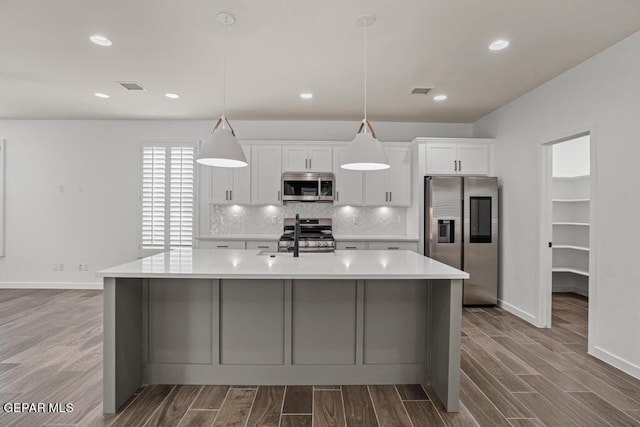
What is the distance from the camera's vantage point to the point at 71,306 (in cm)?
449

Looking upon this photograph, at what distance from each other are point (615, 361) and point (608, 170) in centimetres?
163

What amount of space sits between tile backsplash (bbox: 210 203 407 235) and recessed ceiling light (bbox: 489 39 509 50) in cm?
291

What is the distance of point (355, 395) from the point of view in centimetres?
240

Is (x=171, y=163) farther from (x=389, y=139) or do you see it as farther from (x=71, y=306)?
(x=389, y=139)

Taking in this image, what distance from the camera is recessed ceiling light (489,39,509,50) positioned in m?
2.87

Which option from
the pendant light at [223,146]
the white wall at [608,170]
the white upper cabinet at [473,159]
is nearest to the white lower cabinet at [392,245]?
the white upper cabinet at [473,159]

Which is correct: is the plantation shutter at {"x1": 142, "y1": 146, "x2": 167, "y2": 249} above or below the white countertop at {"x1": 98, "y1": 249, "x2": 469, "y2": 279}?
above

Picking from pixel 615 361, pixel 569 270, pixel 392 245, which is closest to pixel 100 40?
pixel 392 245

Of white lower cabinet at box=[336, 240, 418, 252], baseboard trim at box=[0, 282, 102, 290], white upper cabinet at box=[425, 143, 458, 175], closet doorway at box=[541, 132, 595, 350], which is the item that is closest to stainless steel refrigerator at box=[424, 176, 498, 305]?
white upper cabinet at box=[425, 143, 458, 175]

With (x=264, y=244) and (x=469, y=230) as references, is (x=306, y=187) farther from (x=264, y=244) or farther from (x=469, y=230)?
(x=469, y=230)

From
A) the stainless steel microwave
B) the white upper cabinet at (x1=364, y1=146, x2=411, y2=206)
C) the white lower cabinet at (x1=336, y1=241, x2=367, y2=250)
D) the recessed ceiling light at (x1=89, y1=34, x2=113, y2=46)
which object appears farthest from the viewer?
the white upper cabinet at (x1=364, y1=146, x2=411, y2=206)

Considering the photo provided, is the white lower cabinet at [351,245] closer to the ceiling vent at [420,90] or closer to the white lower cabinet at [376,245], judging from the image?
the white lower cabinet at [376,245]

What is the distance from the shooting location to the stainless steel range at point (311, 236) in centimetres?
488

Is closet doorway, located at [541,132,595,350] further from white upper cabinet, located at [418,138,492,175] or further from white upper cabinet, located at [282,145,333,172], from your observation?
white upper cabinet, located at [282,145,333,172]
